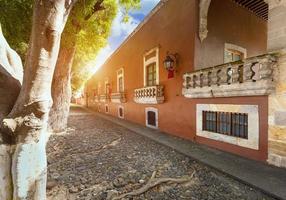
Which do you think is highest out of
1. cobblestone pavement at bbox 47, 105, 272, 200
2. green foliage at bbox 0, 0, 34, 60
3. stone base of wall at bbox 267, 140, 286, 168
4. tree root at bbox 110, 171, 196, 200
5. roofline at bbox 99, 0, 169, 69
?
roofline at bbox 99, 0, 169, 69

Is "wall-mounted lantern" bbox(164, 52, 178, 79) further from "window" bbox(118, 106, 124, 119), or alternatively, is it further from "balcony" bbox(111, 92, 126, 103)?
"window" bbox(118, 106, 124, 119)

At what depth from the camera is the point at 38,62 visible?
276 centimetres

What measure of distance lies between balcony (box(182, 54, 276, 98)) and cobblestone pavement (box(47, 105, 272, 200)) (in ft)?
7.28

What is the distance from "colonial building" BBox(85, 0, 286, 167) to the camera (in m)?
4.73

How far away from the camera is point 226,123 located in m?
5.99

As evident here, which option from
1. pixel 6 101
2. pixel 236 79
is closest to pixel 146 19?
pixel 236 79

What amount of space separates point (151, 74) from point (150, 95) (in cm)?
130

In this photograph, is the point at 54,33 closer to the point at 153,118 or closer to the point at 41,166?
the point at 41,166

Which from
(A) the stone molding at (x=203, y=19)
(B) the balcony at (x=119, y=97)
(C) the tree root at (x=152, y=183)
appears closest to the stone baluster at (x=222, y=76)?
(A) the stone molding at (x=203, y=19)

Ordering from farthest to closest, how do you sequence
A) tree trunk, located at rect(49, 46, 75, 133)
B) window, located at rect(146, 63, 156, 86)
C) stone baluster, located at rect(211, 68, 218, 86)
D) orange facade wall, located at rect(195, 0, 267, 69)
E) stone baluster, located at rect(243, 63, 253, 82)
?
window, located at rect(146, 63, 156, 86), tree trunk, located at rect(49, 46, 75, 133), orange facade wall, located at rect(195, 0, 267, 69), stone baluster, located at rect(211, 68, 218, 86), stone baluster, located at rect(243, 63, 253, 82)

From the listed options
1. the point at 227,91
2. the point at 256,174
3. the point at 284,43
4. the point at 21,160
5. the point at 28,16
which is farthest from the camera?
the point at 28,16

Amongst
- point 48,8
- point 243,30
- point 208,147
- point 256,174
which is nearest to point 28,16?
point 48,8

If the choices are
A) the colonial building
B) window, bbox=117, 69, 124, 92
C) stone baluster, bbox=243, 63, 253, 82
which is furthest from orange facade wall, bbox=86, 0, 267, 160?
window, bbox=117, 69, 124, 92

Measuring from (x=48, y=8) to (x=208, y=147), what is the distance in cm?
585
